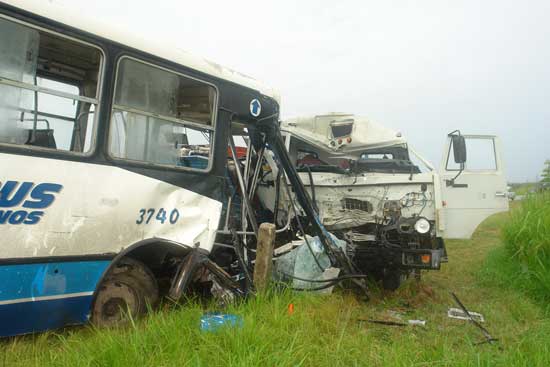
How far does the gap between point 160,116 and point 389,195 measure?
3148 mm

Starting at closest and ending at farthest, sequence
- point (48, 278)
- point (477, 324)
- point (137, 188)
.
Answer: point (48, 278)
point (137, 188)
point (477, 324)

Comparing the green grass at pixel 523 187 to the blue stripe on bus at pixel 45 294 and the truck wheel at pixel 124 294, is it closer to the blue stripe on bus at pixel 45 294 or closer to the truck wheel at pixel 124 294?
the truck wheel at pixel 124 294

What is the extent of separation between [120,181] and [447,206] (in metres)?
4.07

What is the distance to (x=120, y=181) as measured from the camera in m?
3.42

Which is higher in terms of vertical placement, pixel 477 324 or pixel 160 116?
pixel 160 116

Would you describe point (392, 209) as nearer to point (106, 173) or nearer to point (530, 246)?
point (530, 246)

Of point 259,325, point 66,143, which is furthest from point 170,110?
point 259,325

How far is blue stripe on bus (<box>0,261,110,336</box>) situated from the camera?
2.87m

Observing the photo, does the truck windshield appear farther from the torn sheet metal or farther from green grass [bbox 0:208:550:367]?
green grass [bbox 0:208:550:367]

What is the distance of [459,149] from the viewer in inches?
218

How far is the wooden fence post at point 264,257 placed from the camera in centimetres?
416

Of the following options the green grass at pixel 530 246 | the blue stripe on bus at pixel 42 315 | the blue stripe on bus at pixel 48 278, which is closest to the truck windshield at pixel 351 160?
the green grass at pixel 530 246

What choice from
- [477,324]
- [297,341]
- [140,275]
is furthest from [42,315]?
[477,324]

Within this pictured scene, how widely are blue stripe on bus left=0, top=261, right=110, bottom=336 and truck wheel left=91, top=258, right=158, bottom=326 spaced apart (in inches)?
5.1
